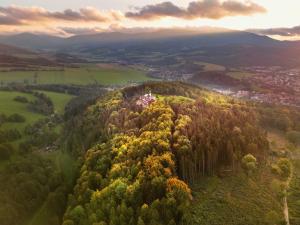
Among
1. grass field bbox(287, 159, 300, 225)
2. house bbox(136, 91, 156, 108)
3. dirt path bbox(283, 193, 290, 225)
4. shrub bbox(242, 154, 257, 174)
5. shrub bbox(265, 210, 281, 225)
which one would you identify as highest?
house bbox(136, 91, 156, 108)

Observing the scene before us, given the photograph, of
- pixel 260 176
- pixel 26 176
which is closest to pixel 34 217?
pixel 26 176

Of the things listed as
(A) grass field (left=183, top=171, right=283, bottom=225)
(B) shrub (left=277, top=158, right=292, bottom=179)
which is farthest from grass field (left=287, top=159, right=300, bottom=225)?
(A) grass field (left=183, top=171, right=283, bottom=225)

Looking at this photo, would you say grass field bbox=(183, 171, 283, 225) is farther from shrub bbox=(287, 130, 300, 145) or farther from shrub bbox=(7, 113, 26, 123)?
shrub bbox=(7, 113, 26, 123)

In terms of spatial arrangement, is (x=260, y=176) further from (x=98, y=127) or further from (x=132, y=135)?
(x=98, y=127)

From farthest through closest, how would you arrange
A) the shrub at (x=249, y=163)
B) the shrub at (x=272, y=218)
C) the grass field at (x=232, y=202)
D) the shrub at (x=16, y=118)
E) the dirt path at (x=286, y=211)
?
the shrub at (x=16, y=118)
the shrub at (x=249, y=163)
the dirt path at (x=286, y=211)
the grass field at (x=232, y=202)
the shrub at (x=272, y=218)

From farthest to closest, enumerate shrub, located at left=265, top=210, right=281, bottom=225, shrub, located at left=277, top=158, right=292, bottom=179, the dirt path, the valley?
shrub, located at left=277, top=158, right=292, bottom=179 → the valley → the dirt path → shrub, located at left=265, top=210, right=281, bottom=225

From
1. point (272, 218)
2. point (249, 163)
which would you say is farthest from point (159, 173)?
point (249, 163)

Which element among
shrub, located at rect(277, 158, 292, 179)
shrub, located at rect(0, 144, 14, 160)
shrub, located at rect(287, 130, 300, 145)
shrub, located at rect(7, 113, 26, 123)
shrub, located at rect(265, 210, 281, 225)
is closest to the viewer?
shrub, located at rect(265, 210, 281, 225)

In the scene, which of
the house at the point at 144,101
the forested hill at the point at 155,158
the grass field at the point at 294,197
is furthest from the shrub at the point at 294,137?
the house at the point at 144,101

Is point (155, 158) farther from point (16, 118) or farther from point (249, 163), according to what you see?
point (16, 118)

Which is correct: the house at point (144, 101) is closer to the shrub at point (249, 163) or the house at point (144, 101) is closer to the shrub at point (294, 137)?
the shrub at point (294, 137)
